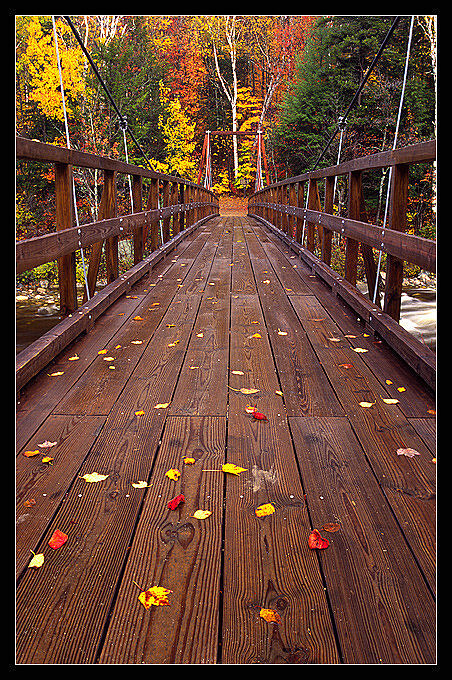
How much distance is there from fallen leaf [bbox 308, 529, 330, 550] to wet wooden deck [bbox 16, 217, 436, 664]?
0.06 ft

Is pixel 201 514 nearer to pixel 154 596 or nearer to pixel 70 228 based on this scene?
pixel 154 596

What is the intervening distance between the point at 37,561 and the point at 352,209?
12.2ft

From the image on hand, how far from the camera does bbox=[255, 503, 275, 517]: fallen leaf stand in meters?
1.72

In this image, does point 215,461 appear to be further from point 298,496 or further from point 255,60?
point 255,60

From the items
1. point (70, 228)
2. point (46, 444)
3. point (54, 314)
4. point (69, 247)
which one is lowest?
point (54, 314)

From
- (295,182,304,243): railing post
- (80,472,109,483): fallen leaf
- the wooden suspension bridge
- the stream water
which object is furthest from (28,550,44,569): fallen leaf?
the stream water

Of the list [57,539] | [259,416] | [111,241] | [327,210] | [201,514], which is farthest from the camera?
[327,210]

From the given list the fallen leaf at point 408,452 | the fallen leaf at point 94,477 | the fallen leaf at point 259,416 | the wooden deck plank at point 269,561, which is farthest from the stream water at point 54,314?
the fallen leaf at point 94,477

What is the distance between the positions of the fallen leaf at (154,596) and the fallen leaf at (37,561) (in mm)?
292

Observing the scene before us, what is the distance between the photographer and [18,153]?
2598 millimetres

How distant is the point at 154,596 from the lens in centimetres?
139

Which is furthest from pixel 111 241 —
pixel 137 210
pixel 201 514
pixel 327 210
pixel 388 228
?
pixel 201 514

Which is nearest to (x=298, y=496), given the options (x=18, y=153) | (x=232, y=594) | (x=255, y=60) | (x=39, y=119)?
(x=232, y=594)

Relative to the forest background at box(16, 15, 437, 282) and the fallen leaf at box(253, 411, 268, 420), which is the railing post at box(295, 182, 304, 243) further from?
the forest background at box(16, 15, 437, 282)
